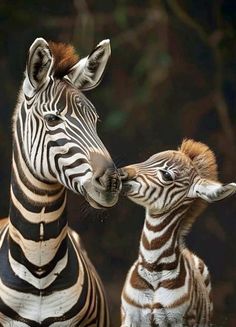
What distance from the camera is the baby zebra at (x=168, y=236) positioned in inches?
341

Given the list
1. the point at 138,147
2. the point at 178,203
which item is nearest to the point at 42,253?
the point at 178,203

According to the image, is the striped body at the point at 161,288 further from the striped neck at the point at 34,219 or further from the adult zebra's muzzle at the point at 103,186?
the adult zebra's muzzle at the point at 103,186

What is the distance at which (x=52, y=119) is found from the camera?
784 centimetres

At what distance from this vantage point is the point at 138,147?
12414 millimetres

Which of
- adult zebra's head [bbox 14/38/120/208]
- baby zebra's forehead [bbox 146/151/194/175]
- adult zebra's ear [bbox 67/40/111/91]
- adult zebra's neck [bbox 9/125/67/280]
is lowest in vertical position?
adult zebra's neck [bbox 9/125/67/280]

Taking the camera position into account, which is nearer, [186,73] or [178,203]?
[178,203]

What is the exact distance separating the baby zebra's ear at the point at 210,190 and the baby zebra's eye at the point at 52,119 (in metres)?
1.33

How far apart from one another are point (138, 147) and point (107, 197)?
494cm

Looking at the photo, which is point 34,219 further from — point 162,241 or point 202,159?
point 202,159

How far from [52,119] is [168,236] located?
1.38 meters

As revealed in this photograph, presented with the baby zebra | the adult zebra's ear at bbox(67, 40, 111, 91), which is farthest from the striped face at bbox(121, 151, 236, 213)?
the adult zebra's ear at bbox(67, 40, 111, 91)

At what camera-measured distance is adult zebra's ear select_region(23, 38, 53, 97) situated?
774 cm

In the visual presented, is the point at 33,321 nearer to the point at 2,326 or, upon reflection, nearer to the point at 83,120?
the point at 2,326

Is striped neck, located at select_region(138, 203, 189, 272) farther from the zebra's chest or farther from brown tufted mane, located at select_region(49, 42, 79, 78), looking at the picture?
brown tufted mane, located at select_region(49, 42, 79, 78)
